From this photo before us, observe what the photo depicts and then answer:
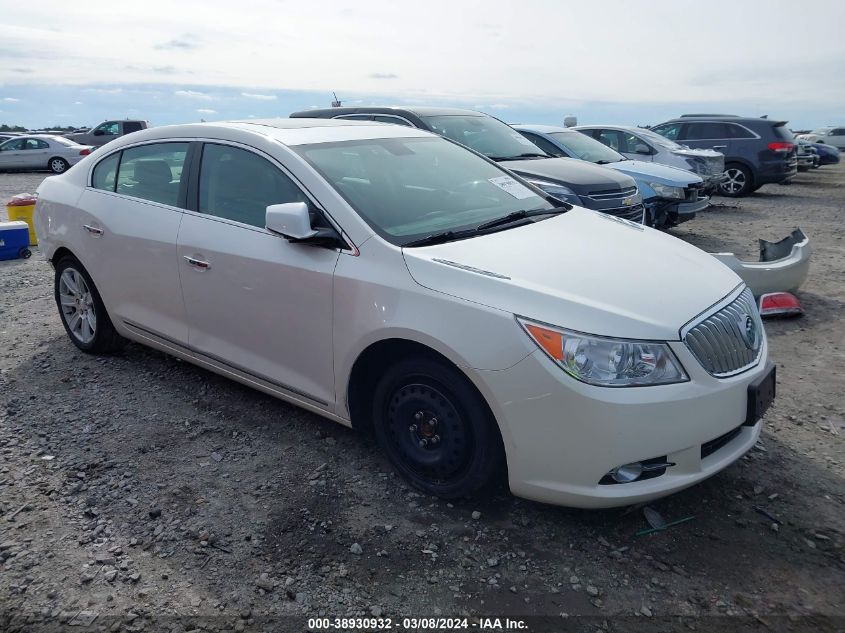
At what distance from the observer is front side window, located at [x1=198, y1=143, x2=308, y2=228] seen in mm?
3615

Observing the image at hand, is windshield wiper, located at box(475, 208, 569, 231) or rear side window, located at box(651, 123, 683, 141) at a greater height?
rear side window, located at box(651, 123, 683, 141)

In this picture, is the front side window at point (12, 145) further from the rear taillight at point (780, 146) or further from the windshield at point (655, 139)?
the rear taillight at point (780, 146)

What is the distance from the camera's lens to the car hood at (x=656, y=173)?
920 cm

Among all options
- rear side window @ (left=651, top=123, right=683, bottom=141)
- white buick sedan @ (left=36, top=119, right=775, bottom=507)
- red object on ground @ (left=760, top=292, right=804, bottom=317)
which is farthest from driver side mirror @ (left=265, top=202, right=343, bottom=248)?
rear side window @ (left=651, top=123, right=683, bottom=141)

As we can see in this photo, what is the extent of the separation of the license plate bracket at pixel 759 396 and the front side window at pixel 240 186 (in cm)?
225

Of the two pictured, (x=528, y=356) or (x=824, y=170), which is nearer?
(x=528, y=356)

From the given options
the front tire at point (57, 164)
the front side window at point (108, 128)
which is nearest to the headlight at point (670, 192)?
the front tire at point (57, 164)

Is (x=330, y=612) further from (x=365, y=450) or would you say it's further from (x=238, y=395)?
(x=238, y=395)

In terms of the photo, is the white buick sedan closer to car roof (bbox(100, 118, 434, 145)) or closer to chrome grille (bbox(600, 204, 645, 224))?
car roof (bbox(100, 118, 434, 145))

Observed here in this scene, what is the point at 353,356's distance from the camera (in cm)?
324

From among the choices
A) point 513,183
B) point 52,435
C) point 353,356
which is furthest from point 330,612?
point 513,183

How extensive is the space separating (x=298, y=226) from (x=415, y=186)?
79 cm

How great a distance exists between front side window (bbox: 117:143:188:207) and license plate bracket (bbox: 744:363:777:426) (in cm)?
327

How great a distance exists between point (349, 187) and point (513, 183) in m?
1.23
